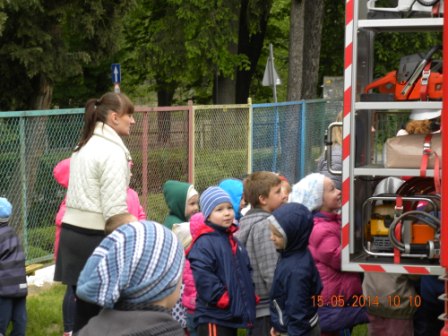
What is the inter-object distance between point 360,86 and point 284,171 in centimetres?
1357

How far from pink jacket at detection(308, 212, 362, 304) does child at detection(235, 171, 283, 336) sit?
1.09 ft

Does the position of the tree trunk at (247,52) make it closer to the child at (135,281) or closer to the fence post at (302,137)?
the fence post at (302,137)

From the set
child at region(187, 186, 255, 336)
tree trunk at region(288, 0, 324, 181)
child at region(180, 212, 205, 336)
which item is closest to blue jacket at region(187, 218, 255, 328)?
child at region(187, 186, 255, 336)

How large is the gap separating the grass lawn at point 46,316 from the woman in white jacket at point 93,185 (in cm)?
198

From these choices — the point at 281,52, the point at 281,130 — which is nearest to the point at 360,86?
the point at 281,130

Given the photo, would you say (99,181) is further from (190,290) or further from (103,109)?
(190,290)

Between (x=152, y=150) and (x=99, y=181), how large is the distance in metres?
6.54

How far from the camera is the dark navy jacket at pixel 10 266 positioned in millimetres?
7695

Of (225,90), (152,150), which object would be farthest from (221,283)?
(225,90)

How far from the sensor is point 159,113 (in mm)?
13703

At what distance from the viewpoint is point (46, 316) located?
9.52 metres

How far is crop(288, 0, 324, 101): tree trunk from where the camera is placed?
2616 cm

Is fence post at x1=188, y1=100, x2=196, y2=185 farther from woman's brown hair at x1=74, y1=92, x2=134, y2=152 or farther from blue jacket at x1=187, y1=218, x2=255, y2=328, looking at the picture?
blue jacket at x1=187, y1=218, x2=255, y2=328

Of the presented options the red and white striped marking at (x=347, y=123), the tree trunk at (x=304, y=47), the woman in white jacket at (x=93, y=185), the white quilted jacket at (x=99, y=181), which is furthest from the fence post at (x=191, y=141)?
the red and white striped marking at (x=347, y=123)
